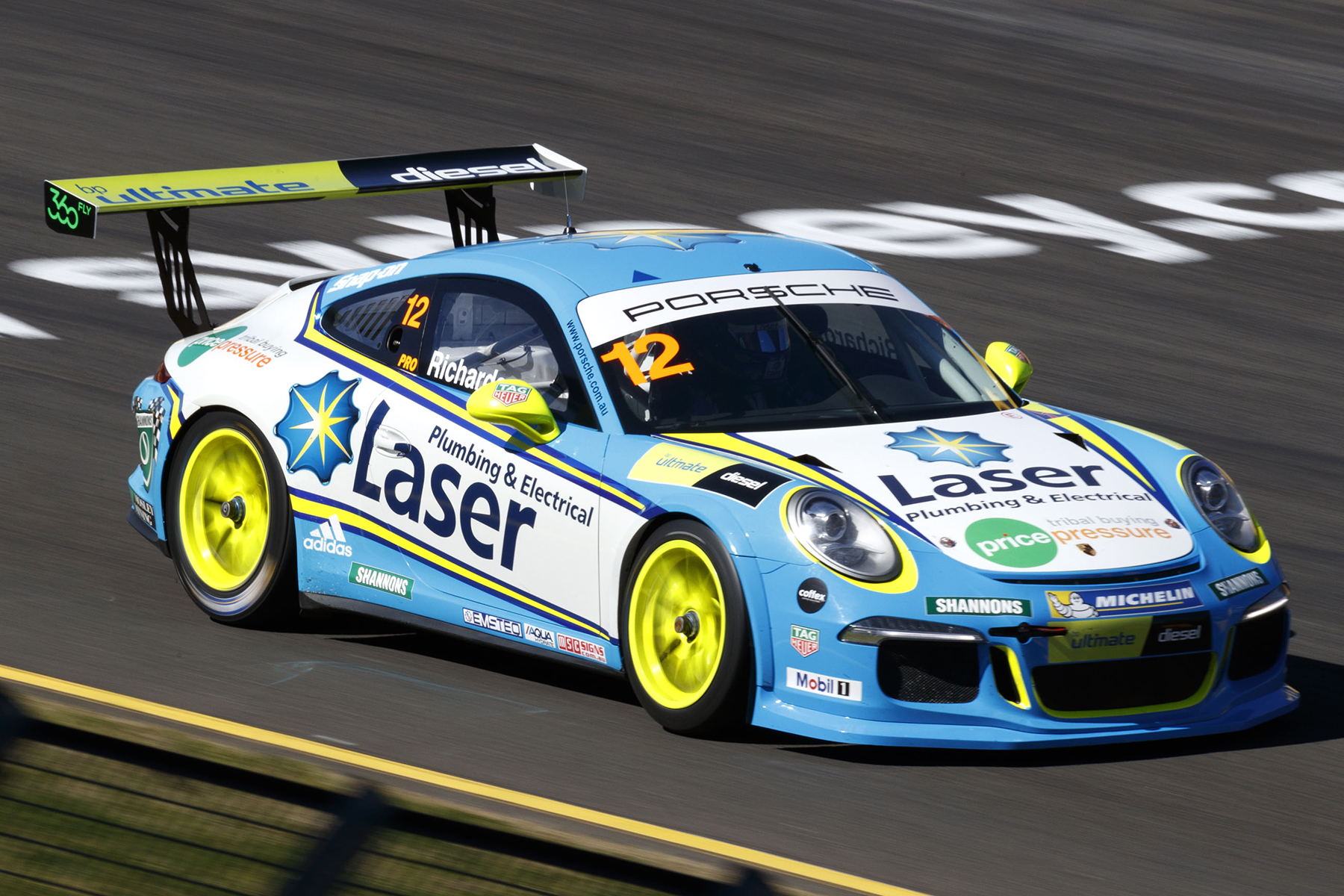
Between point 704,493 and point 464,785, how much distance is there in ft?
3.85

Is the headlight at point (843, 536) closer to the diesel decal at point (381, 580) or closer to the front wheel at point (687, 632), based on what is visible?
the front wheel at point (687, 632)

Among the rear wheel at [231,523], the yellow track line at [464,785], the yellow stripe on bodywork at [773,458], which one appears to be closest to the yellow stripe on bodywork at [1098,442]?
the yellow stripe on bodywork at [773,458]

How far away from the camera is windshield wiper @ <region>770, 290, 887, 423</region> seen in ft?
22.2

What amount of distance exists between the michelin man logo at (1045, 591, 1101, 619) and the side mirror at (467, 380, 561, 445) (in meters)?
1.80

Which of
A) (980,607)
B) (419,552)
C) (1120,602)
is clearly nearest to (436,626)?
(419,552)

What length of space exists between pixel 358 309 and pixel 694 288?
1.41 meters

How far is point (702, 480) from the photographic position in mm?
6207

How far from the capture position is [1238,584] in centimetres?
619

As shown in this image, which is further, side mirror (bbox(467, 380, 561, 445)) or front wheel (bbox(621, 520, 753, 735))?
side mirror (bbox(467, 380, 561, 445))

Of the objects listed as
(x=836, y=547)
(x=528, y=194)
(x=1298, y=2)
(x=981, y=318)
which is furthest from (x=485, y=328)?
(x=1298, y=2)

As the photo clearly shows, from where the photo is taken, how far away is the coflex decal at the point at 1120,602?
5.84m

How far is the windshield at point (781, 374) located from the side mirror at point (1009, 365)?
0.55 feet

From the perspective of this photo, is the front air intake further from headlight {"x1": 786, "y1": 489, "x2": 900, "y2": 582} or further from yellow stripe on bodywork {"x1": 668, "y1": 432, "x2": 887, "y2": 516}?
yellow stripe on bodywork {"x1": 668, "y1": 432, "x2": 887, "y2": 516}

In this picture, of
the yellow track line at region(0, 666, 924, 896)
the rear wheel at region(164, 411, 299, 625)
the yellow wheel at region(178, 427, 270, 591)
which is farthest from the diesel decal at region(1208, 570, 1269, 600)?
the yellow wheel at region(178, 427, 270, 591)
